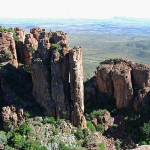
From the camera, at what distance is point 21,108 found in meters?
66.6

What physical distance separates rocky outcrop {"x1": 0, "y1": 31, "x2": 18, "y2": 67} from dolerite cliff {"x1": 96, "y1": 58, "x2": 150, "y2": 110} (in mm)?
16400

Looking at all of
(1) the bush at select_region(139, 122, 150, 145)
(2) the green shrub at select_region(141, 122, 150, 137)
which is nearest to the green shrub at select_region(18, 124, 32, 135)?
(1) the bush at select_region(139, 122, 150, 145)

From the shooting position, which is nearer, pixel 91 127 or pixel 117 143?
pixel 117 143

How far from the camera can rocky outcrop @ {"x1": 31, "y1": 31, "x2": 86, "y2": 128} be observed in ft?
219

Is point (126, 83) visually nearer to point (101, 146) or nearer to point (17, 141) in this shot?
point (101, 146)

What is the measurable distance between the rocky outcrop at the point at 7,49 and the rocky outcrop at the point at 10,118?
12031 mm

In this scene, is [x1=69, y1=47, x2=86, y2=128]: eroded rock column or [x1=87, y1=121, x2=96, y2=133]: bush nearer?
[x1=69, y1=47, x2=86, y2=128]: eroded rock column

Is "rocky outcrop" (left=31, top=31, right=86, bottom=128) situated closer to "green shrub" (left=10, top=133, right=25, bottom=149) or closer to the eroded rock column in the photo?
the eroded rock column

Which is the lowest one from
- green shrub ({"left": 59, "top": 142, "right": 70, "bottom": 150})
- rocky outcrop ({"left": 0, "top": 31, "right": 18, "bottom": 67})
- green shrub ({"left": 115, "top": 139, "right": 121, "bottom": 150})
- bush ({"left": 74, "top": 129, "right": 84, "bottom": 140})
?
green shrub ({"left": 115, "top": 139, "right": 121, "bottom": 150})

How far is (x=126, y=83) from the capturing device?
243ft

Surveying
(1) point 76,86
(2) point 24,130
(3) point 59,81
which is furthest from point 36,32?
(2) point 24,130

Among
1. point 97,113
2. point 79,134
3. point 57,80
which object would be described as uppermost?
point 57,80

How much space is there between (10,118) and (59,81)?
10.2 metres

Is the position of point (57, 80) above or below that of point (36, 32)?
below
